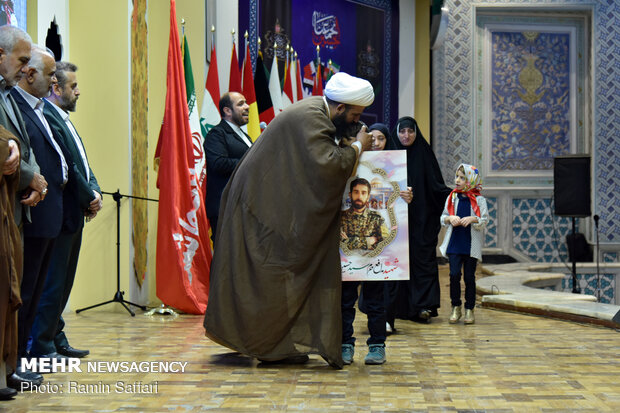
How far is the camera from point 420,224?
18.6 feet

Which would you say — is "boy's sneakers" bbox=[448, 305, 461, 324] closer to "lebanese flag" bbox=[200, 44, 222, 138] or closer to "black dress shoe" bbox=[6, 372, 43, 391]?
"lebanese flag" bbox=[200, 44, 222, 138]

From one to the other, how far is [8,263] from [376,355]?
179 cm

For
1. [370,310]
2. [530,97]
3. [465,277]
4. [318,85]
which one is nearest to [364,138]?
[370,310]

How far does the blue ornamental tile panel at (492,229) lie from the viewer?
11531 millimetres

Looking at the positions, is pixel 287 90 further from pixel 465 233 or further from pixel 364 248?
pixel 364 248

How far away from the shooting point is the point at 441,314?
20.0ft

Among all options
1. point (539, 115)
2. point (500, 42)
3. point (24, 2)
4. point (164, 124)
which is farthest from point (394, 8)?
point (24, 2)

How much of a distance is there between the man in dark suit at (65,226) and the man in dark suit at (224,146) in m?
1.91

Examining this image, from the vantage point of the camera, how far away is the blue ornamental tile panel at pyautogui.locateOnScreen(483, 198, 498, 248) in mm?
11531

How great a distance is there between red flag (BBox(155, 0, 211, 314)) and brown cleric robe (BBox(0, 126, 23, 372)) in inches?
118

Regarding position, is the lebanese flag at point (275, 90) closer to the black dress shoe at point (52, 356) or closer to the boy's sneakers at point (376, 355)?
the boy's sneakers at point (376, 355)

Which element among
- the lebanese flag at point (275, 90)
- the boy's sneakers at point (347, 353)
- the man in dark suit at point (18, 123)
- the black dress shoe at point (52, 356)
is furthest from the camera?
the lebanese flag at point (275, 90)

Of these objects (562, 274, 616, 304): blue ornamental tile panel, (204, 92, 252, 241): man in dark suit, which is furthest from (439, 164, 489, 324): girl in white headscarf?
(562, 274, 616, 304): blue ornamental tile panel
